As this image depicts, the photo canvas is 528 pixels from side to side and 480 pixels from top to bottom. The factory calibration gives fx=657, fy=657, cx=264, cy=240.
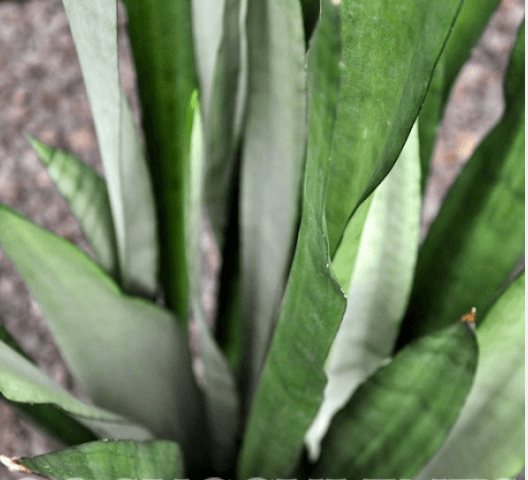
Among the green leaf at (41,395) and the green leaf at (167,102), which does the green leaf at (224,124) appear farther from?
the green leaf at (41,395)

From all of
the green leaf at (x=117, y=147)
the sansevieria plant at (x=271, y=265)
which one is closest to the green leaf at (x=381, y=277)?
the sansevieria plant at (x=271, y=265)

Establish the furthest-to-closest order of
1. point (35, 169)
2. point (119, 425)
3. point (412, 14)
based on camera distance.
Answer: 1. point (35, 169)
2. point (119, 425)
3. point (412, 14)

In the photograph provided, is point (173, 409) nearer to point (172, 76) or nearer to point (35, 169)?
point (172, 76)

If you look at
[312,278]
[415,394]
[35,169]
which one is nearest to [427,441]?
[415,394]

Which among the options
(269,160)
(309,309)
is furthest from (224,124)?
(309,309)

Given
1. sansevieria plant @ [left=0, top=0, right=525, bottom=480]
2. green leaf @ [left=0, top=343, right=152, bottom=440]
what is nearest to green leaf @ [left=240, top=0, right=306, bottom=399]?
sansevieria plant @ [left=0, top=0, right=525, bottom=480]

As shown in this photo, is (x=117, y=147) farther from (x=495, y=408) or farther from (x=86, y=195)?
(x=495, y=408)

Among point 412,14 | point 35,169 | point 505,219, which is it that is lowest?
point 35,169
